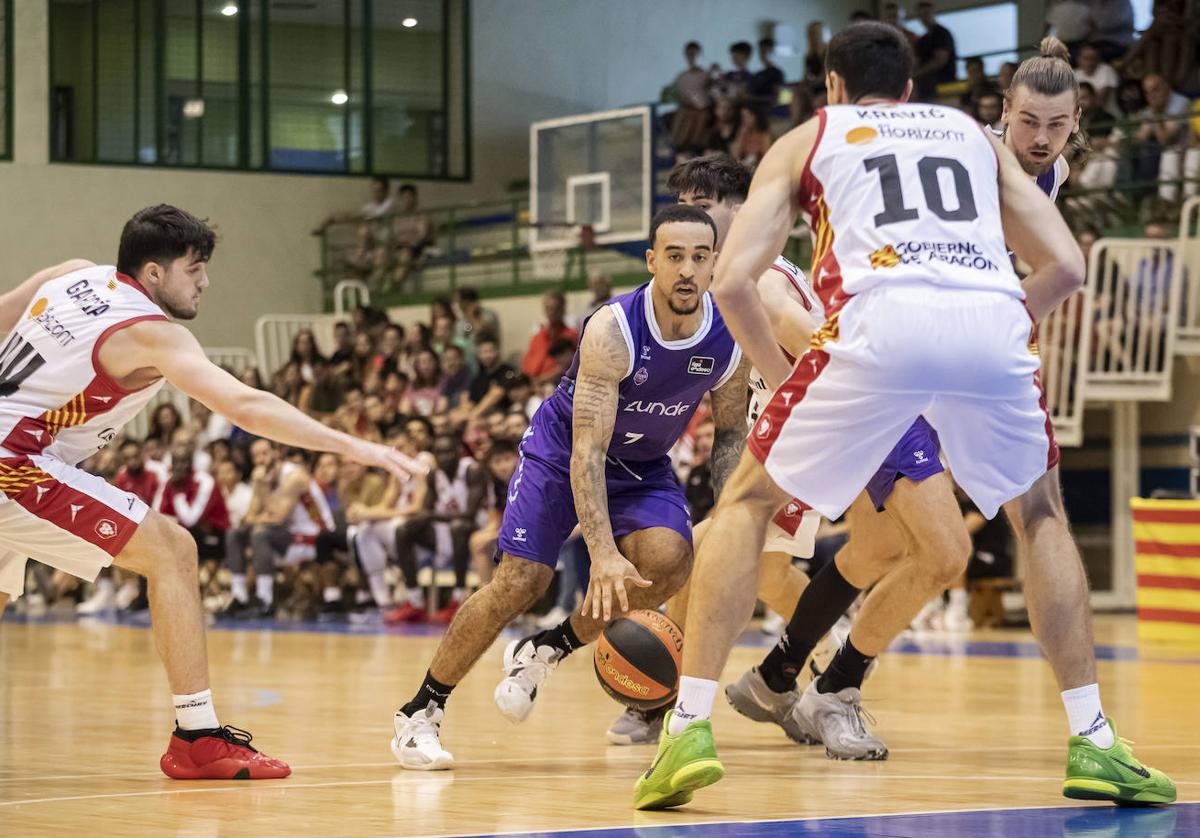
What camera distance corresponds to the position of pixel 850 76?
183 inches

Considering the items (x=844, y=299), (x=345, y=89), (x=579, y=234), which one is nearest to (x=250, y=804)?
(x=844, y=299)

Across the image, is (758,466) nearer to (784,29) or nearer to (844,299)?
(844,299)

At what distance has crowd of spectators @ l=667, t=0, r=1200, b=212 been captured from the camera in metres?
15.4

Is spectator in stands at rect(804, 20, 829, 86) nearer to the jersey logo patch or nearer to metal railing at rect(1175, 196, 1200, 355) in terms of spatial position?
metal railing at rect(1175, 196, 1200, 355)

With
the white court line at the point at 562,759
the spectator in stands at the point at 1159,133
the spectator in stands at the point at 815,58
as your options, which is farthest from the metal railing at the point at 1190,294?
the white court line at the point at 562,759

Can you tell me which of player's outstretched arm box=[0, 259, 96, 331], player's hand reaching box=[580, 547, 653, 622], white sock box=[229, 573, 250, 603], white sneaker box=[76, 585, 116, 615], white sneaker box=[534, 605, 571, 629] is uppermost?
player's outstretched arm box=[0, 259, 96, 331]

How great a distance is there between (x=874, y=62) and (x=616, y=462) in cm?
195

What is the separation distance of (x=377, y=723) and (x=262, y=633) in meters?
6.92

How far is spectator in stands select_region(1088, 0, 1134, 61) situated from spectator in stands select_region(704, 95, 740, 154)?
3.91 m

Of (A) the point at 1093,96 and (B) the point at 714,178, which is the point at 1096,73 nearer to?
(A) the point at 1093,96

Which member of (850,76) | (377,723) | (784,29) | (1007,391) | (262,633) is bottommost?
(262,633)

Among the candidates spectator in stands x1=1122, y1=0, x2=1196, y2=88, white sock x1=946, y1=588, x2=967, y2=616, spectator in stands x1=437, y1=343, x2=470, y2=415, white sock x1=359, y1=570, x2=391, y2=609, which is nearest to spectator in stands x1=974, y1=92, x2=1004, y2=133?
spectator in stands x1=1122, y1=0, x2=1196, y2=88

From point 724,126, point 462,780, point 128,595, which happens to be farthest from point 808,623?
point 724,126

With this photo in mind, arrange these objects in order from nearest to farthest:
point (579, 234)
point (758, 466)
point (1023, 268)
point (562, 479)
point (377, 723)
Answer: point (758, 466) < point (562, 479) < point (377, 723) < point (1023, 268) < point (579, 234)
